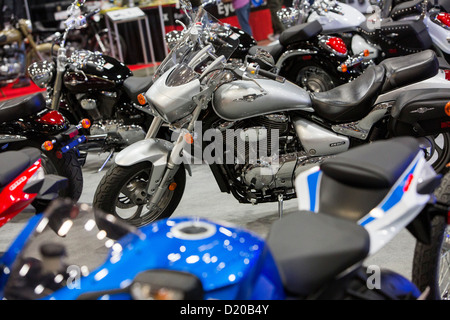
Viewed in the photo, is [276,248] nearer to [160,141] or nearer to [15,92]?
[160,141]

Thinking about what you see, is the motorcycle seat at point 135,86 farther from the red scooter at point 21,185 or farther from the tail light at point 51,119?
the red scooter at point 21,185

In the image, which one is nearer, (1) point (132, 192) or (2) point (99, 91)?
(1) point (132, 192)

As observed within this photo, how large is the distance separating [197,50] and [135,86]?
154 cm

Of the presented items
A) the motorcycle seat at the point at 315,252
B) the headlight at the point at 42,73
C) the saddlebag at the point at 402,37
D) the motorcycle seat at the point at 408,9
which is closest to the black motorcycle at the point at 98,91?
the headlight at the point at 42,73

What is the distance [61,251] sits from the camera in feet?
6.00

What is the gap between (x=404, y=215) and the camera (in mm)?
1842

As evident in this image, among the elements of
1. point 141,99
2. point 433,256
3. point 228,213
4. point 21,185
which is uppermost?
point 21,185

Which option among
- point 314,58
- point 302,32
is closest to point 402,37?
point 314,58

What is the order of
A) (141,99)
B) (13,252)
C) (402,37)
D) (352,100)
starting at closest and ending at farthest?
(13,252) < (352,100) < (141,99) < (402,37)

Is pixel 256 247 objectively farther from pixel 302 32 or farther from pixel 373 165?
pixel 302 32

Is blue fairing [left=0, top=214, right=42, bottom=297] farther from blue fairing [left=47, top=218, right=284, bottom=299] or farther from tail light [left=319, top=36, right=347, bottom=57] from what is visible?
tail light [left=319, top=36, right=347, bottom=57]

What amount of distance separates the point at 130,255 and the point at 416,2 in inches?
222

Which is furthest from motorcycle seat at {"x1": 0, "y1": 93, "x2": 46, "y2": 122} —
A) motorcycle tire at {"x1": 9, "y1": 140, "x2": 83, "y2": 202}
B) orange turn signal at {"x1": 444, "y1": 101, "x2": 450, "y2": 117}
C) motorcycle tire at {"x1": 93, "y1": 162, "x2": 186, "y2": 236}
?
orange turn signal at {"x1": 444, "y1": 101, "x2": 450, "y2": 117}

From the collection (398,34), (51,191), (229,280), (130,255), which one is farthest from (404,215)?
(398,34)
